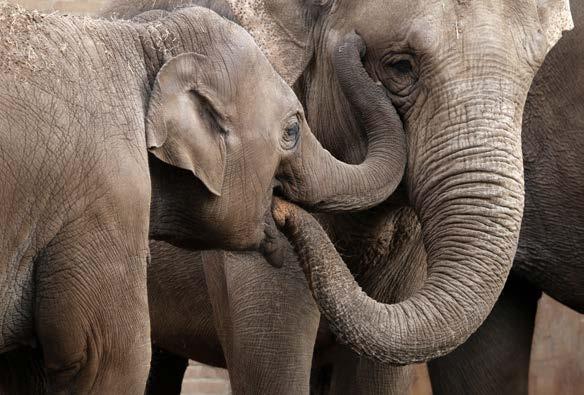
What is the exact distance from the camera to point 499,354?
7199 millimetres

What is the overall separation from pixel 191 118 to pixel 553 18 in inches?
55.7

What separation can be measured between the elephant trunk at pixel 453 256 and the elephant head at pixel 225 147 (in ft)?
0.44

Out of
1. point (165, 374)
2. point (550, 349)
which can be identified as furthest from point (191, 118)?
point (550, 349)

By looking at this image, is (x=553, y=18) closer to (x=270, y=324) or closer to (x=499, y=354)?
(x=270, y=324)

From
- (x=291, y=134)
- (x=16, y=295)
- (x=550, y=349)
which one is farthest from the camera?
(x=550, y=349)

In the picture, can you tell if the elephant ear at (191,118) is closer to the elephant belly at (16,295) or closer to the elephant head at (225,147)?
the elephant head at (225,147)

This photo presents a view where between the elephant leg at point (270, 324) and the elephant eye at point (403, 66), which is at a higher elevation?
the elephant eye at point (403, 66)

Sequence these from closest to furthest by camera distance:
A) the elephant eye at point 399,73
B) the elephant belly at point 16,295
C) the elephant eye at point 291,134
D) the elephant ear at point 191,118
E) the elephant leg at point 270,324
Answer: the elephant belly at point 16,295
the elephant ear at point 191,118
the elephant eye at point 291,134
the elephant eye at point 399,73
the elephant leg at point 270,324

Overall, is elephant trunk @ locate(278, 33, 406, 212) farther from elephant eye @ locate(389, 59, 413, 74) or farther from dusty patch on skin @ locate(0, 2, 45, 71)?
dusty patch on skin @ locate(0, 2, 45, 71)

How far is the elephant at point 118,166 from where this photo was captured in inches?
183

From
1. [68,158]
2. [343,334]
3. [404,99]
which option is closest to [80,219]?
[68,158]

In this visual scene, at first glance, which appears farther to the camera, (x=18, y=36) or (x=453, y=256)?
(x=453, y=256)

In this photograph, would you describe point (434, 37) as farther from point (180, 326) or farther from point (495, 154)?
point (180, 326)

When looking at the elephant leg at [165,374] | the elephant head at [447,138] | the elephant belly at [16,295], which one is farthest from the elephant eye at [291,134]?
the elephant leg at [165,374]
